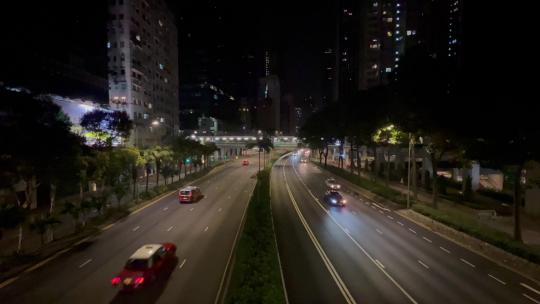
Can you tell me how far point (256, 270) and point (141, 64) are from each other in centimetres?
8159

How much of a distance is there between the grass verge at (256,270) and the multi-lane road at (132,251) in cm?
155

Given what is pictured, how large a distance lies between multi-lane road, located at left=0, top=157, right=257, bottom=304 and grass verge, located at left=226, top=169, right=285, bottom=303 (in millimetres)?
1551

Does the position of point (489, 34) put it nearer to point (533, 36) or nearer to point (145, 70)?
point (533, 36)

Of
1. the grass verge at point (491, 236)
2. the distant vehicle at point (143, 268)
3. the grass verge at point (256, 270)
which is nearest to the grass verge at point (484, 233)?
the grass verge at point (491, 236)

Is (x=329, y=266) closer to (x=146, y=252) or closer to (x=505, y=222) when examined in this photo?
(x=146, y=252)

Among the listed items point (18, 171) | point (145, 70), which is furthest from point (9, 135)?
point (145, 70)

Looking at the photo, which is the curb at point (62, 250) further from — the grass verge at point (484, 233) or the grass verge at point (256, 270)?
the grass verge at point (484, 233)

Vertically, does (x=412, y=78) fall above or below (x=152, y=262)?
above

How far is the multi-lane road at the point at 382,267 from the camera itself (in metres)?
15.6

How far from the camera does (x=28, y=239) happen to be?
23.8 m

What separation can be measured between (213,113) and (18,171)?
157900 millimetres

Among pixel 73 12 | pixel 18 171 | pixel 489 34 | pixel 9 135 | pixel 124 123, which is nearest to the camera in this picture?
pixel 9 135

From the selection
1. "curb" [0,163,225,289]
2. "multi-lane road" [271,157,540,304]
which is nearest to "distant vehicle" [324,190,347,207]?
"multi-lane road" [271,157,540,304]

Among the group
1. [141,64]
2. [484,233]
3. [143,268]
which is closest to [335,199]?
[484,233]
